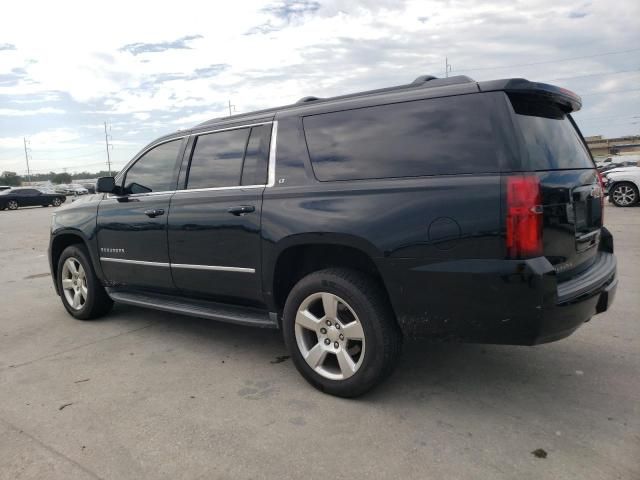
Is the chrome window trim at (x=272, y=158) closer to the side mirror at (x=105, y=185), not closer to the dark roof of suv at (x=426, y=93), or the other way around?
the dark roof of suv at (x=426, y=93)

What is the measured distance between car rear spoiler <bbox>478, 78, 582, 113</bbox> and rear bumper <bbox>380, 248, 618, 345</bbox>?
0.93m

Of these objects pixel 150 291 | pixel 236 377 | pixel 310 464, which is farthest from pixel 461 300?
pixel 150 291

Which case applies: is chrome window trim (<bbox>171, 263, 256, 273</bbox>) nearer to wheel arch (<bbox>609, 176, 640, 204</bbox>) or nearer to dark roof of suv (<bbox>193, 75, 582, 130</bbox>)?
dark roof of suv (<bbox>193, 75, 582, 130</bbox>)

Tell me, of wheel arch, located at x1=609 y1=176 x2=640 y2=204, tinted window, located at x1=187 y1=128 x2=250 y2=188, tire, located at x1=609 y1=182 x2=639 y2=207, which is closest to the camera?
tinted window, located at x1=187 y1=128 x2=250 y2=188

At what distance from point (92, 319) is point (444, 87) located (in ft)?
13.8

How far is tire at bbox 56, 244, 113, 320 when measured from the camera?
16.8ft

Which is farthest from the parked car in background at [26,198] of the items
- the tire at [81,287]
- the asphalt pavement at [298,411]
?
the asphalt pavement at [298,411]

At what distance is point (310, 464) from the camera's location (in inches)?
100.0

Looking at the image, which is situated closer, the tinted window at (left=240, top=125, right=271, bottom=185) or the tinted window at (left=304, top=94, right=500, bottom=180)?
the tinted window at (left=304, top=94, right=500, bottom=180)

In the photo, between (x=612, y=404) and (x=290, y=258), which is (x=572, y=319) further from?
(x=290, y=258)

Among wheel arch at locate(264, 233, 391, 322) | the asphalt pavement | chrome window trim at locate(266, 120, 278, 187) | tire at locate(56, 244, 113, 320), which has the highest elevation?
chrome window trim at locate(266, 120, 278, 187)

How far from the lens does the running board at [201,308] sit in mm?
3699

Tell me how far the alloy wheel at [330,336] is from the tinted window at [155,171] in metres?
1.78

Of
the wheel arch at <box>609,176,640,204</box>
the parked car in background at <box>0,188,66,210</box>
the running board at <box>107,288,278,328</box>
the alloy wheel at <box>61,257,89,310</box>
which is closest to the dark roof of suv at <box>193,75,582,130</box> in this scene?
the running board at <box>107,288,278,328</box>
